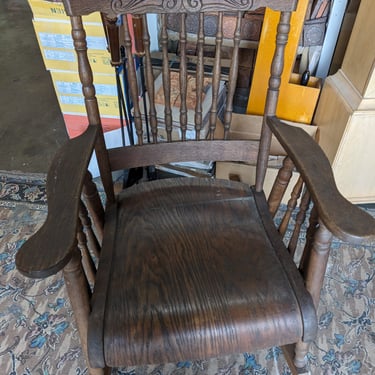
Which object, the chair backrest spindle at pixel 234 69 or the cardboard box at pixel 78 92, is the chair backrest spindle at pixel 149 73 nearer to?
the chair backrest spindle at pixel 234 69

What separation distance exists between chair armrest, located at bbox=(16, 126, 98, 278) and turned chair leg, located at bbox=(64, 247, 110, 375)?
5 centimetres

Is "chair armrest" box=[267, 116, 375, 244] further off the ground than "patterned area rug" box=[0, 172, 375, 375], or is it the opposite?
"chair armrest" box=[267, 116, 375, 244]

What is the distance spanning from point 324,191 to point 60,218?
1.64ft

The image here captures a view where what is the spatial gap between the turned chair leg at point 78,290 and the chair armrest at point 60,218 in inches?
1.9

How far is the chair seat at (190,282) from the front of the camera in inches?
28.4

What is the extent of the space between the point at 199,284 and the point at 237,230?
19cm

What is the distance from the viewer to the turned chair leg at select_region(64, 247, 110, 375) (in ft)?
2.22

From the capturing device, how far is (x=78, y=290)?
2.32 ft

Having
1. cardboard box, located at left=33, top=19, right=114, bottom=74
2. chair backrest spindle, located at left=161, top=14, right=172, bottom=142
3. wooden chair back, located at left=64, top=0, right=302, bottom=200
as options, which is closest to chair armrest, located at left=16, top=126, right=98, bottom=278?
wooden chair back, located at left=64, top=0, right=302, bottom=200

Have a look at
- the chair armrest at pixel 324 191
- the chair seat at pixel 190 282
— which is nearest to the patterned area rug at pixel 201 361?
the chair seat at pixel 190 282

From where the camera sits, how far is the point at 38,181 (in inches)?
70.1

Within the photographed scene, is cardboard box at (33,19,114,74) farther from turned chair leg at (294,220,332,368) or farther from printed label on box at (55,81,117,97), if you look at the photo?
turned chair leg at (294,220,332,368)

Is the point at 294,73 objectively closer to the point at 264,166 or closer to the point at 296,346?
the point at 264,166

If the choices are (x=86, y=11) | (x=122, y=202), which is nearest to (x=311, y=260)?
(x=122, y=202)
